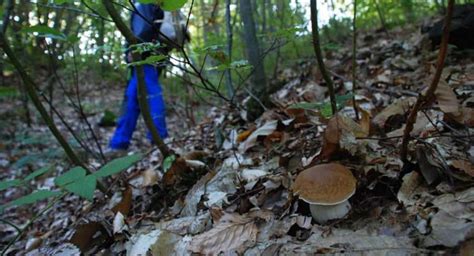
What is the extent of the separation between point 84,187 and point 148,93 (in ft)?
10.9

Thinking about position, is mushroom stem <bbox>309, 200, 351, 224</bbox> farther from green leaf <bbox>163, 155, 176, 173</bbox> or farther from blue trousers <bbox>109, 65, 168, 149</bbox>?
blue trousers <bbox>109, 65, 168, 149</bbox>

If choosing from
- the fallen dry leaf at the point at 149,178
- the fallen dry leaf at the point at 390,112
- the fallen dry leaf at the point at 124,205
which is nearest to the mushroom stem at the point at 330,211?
the fallen dry leaf at the point at 390,112

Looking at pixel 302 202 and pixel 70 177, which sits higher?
pixel 70 177

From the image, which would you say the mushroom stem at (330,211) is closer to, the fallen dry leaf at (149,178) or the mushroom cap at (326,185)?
the mushroom cap at (326,185)

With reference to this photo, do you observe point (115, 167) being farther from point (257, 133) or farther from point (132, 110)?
point (132, 110)

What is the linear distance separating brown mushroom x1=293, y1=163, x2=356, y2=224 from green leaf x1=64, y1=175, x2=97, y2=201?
3.50ft

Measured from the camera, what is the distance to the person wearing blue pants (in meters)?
4.50

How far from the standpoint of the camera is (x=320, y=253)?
5.21 ft

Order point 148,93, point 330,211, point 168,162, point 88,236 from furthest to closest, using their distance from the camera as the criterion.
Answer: point 148,93, point 168,162, point 88,236, point 330,211

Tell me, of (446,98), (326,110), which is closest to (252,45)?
(326,110)

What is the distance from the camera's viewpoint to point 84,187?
6.81 ft

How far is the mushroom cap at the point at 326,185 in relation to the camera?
5.63 ft

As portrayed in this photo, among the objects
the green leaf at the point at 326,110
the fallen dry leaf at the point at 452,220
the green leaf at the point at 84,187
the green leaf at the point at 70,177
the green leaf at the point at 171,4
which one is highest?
the green leaf at the point at 171,4

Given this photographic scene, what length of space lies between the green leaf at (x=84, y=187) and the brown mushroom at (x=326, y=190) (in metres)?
1.07
